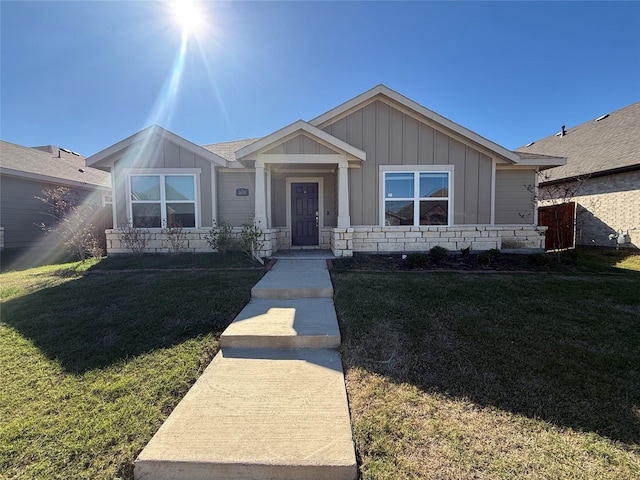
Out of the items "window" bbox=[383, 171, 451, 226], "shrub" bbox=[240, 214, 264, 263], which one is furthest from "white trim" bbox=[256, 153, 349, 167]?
"shrub" bbox=[240, 214, 264, 263]

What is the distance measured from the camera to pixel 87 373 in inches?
108

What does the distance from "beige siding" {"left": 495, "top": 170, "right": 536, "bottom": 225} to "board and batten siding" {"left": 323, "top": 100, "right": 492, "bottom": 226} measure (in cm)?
145

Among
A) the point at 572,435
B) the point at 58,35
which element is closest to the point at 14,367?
the point at 572,435

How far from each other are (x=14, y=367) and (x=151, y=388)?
1.61 meters

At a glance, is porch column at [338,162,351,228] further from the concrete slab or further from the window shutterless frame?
the concrete slab

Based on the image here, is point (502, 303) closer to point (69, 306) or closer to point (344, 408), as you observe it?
point (344, 408)

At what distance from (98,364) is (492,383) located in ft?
12.3

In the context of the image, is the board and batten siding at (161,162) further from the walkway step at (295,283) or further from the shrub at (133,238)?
the walkway step at (295,283)

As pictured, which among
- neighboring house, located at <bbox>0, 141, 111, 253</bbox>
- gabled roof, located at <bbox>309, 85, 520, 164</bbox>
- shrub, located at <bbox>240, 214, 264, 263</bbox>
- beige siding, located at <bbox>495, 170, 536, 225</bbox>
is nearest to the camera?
shrub, located at <bbox>240, 214, 264, 263</bbox>

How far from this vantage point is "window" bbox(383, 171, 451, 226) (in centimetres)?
834

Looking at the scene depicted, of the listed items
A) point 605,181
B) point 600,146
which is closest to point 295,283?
point 605,181

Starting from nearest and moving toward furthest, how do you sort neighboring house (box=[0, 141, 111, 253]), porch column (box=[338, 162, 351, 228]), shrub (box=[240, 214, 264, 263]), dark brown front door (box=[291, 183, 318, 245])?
1. shrub (box=[240, 214, 264, 263])
2. porch column (box=[338, 162, 351, 228])
3. dark brown front door (box=[291, 183, 318, 245])
4. neighboring house (box=[0, 141, 111, 253])

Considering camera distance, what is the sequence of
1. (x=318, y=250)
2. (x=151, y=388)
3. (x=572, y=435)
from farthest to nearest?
(x=318, y=250) < (x=151, y=388) < (x=572, y=435)

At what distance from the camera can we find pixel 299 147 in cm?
766
